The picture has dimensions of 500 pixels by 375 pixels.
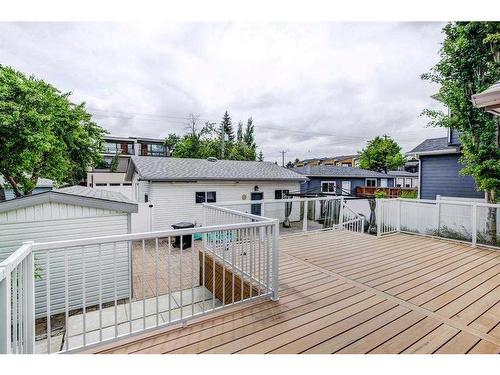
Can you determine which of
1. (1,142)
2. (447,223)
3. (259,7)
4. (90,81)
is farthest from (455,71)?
(1,142)

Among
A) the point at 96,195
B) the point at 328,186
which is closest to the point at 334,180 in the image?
the point at 328,186

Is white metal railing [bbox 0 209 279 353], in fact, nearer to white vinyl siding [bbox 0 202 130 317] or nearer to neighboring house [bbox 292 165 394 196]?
white vinyl siding [bbox 0 202 130 317]

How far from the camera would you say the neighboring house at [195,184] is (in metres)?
11.1

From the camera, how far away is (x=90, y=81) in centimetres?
755

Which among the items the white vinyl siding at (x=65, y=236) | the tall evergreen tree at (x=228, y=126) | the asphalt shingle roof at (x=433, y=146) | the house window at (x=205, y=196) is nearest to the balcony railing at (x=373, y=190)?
the asphalt shingle roof at (x=433, y=146)

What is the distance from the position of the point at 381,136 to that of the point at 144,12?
31366 millimetres

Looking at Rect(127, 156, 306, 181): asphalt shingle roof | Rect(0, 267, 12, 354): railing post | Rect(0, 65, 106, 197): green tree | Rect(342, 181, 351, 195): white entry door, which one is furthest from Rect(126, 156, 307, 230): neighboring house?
Rect(0, 267, 12, 354): railing post

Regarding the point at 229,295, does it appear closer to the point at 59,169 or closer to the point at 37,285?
the point at 37,285

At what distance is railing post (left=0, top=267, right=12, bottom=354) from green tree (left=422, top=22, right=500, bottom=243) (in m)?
7.71

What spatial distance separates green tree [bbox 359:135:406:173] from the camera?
27.9 metres

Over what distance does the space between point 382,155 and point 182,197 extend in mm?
24580

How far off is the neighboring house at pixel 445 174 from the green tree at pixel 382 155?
19.3 meters

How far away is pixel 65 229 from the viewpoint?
5434 millimetres
